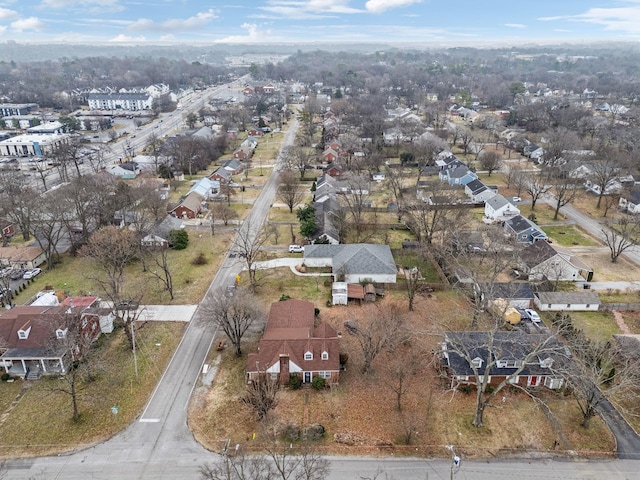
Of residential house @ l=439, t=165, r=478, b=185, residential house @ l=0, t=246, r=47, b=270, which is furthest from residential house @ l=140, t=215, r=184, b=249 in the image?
residential house @ l=439, t=165, r=478, b=185

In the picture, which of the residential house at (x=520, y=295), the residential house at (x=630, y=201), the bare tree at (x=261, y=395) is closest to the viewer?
the bare tree at (x=261, y=395)

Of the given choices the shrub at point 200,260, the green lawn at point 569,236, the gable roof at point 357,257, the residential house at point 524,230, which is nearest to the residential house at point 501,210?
the residential house at point 524,230

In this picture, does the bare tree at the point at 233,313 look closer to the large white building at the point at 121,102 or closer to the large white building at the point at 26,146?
the large white building at the point at 26,146

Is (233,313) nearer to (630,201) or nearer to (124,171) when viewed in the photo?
(124,171)

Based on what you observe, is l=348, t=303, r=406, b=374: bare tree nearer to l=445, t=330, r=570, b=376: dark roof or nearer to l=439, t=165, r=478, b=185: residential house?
l=445, t=330, r=570, b=376: dark roof

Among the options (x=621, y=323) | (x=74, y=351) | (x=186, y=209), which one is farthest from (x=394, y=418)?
(x=186, y=209)

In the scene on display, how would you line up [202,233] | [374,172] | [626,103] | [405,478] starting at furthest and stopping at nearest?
[626,103]
[374,172]
[202,233]
[405,478]

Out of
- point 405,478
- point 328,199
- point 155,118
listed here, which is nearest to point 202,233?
point 328,199

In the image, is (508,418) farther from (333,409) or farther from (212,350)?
(212,350)
